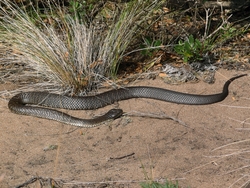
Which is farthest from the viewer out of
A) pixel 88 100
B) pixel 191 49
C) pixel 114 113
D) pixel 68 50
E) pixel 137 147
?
pixel 191 49

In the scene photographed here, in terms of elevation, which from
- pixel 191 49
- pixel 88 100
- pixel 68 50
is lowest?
pixel 88 100

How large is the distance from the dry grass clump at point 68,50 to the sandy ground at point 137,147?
1.88 ft

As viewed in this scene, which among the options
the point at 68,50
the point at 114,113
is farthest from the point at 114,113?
the point at 68,50

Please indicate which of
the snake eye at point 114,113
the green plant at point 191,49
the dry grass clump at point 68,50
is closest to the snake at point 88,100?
the snake eye at point 114,113

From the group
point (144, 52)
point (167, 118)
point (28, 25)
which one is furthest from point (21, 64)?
point (167, 118)

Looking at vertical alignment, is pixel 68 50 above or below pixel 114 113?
above

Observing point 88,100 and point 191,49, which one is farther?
point 191,49

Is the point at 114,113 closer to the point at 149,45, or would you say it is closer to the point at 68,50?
the point at 68,50

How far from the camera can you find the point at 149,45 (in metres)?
7.43

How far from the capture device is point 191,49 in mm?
7344

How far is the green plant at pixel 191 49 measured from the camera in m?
7.30

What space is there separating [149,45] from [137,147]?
7.23 ft

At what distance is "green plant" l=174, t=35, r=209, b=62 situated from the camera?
730cm

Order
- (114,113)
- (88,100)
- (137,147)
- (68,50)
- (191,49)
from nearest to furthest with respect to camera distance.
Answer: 1. (137,147)
2. (114,113)
3. (88,100)
4. (68,50)
5. (191,49)
